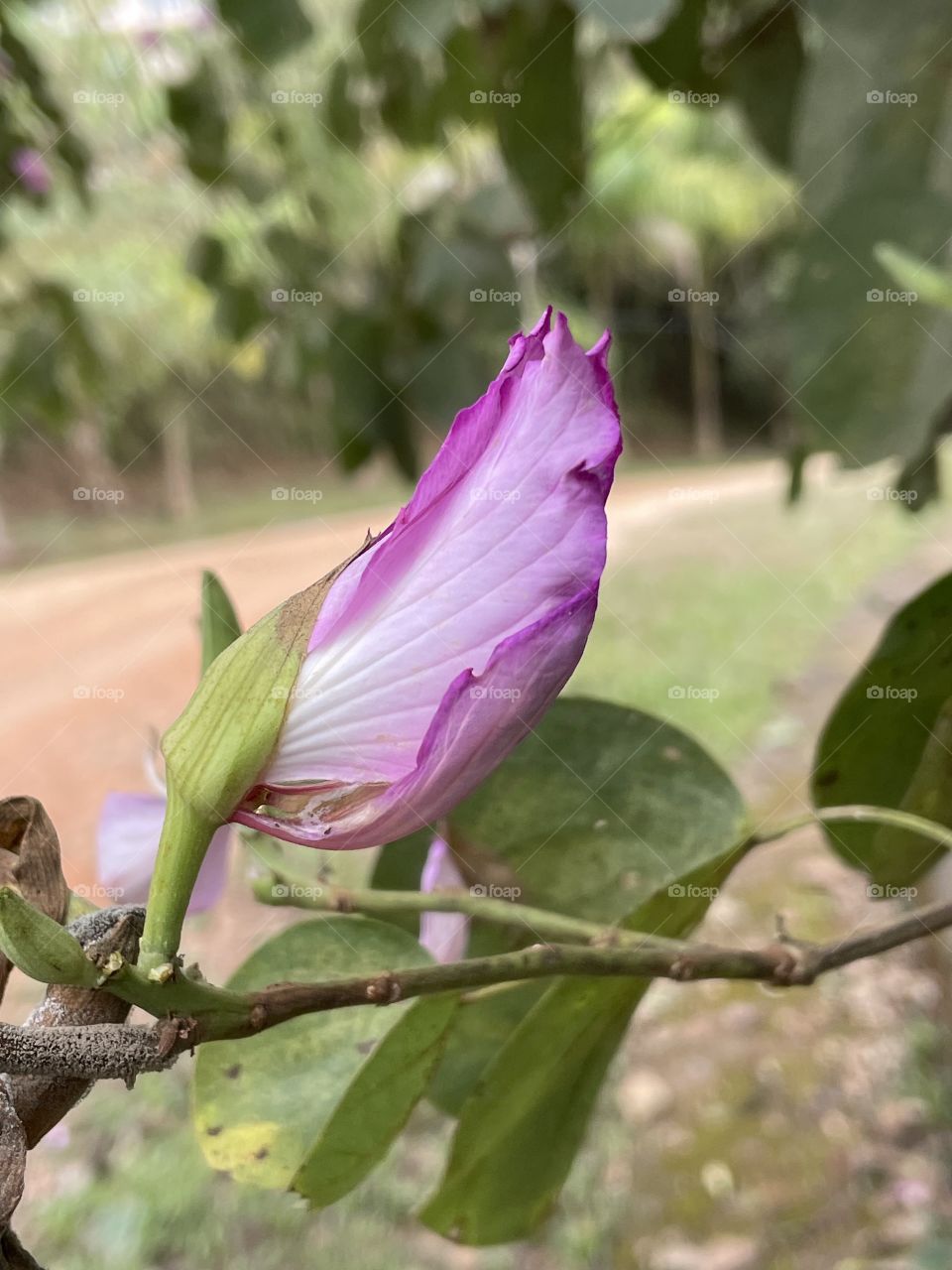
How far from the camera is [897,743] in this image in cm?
37

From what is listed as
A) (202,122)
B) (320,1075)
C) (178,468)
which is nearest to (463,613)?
(320,1075)

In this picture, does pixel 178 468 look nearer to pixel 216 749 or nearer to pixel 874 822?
pixel 874 822

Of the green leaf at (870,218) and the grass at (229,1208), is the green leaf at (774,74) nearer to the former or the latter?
the green leaf at (870,218)

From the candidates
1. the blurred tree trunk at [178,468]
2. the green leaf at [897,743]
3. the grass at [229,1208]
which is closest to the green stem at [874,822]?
the green leaf at [897,743]

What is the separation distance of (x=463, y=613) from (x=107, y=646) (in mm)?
2388

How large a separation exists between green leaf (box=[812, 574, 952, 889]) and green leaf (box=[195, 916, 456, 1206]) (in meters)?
0.16

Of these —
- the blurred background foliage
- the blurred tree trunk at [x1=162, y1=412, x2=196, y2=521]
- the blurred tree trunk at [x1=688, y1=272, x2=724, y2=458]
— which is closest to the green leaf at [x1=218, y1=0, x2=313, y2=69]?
the blurred background foliage

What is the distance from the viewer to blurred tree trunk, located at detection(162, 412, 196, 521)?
695 cm

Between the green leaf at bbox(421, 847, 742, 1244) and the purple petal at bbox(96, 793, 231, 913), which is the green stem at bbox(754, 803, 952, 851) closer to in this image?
the green leaf at bbox(421, 847, 742, 1244)

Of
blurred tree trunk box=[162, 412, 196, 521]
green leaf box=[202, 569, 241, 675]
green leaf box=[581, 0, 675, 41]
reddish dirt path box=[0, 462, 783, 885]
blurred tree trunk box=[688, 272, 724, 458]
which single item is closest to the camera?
green leaf box=[202, 569, 241, 675]

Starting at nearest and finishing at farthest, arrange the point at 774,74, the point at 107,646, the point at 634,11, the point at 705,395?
the point at 634,11 < the point at 774,74 < the point at 107,646 < the point at 705,395

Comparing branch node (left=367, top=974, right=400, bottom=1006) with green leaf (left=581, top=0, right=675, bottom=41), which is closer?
branch node (left=367, top=974, right=400, bottom=1006)

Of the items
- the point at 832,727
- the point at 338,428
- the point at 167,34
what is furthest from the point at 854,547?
the point at 832,727

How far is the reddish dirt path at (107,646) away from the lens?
130cm
